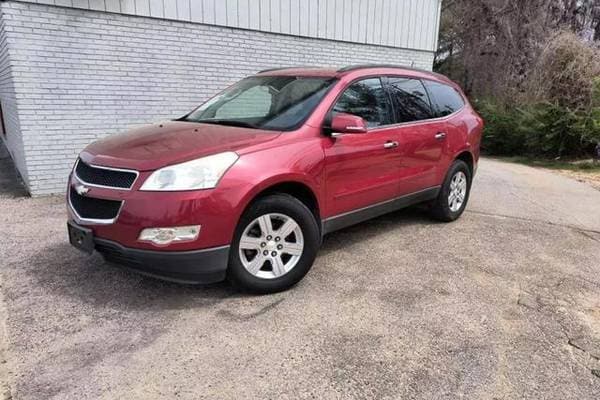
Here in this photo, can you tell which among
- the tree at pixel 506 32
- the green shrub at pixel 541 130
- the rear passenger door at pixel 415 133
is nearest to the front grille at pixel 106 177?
the rear passenger door at pixel 415 133

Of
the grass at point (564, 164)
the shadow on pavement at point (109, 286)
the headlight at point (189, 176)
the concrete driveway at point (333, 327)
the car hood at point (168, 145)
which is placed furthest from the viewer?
the grass at point (564, 164)

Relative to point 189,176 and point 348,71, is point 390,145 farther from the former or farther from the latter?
point 189,176

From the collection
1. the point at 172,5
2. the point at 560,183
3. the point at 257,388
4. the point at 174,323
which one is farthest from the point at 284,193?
the point at 560,183

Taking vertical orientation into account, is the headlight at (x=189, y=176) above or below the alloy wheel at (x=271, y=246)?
above

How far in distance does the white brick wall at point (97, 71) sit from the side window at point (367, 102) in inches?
159

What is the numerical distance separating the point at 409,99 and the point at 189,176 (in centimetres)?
265

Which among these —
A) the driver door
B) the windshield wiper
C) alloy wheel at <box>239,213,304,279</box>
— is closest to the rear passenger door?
the driver door

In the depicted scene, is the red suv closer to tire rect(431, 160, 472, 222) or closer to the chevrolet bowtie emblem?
the chevrolet bowtie emblem

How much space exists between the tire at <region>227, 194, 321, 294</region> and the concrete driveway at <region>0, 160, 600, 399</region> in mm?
148

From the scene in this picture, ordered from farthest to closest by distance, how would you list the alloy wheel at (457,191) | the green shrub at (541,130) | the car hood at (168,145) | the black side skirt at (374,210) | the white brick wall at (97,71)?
the green shrub at (541,130) < the white brick wall at (97,71) < the alloy wheel at (457,191) < the black side skirt at (374,210) < the car hood at (168,145)

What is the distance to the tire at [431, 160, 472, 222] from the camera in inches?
209

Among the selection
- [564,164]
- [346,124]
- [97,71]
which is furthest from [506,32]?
[346,124]

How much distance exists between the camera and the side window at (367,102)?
4.04 metres

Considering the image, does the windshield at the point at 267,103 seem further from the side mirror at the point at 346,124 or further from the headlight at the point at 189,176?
the headlight at the point at 189,176
